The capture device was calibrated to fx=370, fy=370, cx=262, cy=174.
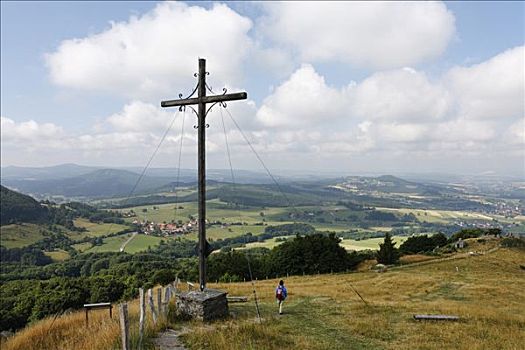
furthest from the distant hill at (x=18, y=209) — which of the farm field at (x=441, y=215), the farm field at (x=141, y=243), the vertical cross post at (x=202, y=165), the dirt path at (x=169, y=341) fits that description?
the farm field at (x=441, y=215)

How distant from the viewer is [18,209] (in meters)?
153

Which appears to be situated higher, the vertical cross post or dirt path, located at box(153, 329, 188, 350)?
the vertical cross post

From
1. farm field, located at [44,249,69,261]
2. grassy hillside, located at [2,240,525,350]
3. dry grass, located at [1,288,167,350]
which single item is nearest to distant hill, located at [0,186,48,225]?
farm field, located at [44,249,69,261]

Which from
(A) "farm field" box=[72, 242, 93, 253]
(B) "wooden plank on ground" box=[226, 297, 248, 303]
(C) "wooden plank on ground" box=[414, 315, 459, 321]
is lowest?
(A) "farm field" box=[72, 242, 93, 253]

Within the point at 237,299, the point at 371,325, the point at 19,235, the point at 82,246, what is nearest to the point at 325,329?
the point at 371,325

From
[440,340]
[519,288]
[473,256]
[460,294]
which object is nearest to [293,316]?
[440,340]

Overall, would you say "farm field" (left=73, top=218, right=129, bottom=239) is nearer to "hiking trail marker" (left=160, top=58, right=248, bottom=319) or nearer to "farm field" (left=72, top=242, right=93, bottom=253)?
"farm field" (left=72, top=242, right=93, bottom=253)

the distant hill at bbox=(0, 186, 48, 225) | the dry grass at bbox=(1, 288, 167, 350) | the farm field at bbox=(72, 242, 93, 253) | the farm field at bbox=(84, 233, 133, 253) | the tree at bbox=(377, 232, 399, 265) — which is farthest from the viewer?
the distant hill at bbox=(0, 186, 48, 225)

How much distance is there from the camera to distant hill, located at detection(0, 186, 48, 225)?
147 meters

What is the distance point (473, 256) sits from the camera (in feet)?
138

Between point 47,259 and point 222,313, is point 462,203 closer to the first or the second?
point 47,259

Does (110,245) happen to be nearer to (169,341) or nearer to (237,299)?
(237,299)

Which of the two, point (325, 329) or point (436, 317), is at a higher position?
point (325, 329)

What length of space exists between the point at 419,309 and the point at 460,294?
1001cm
